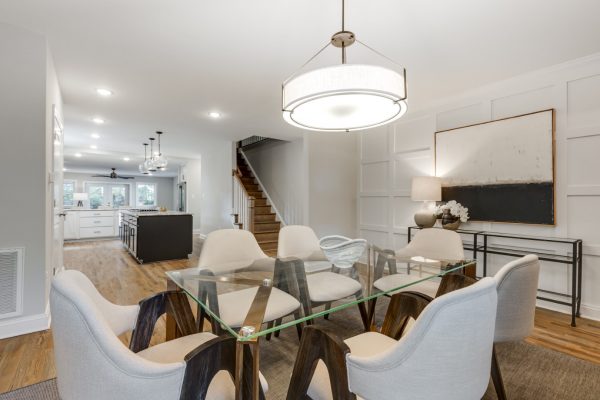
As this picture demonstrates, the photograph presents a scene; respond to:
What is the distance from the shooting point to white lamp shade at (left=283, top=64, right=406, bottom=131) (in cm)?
137

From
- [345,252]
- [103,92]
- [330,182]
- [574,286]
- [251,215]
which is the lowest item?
[574,286]

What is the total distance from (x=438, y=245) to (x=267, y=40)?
2.24 meters

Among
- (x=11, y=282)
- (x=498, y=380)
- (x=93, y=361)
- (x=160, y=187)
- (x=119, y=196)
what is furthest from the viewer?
(x=160, y=187)

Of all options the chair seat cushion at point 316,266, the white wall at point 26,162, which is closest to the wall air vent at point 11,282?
the white wall at point 26,162

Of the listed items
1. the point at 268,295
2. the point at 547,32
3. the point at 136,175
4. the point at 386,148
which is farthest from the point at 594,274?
the point at 136,175

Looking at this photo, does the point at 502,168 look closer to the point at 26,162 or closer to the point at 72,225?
the point at 26,162

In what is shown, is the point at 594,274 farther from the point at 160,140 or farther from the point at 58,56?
the point at 160,140

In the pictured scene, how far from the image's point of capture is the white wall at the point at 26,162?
2.26 meters

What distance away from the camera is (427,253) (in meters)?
2.61

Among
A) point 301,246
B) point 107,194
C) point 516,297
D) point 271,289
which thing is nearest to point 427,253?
point 301,246

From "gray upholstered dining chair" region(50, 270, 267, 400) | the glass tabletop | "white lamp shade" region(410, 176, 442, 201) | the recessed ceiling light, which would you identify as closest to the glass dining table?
the glass tabletop

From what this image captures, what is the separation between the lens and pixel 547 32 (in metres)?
2.21

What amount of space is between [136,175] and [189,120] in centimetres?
913

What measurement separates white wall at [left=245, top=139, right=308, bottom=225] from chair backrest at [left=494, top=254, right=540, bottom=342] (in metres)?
4.23
